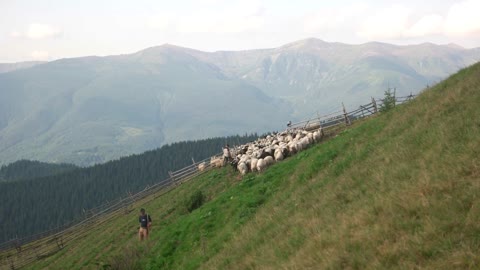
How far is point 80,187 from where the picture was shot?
132 metres

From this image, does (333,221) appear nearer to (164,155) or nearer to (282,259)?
(282,259)

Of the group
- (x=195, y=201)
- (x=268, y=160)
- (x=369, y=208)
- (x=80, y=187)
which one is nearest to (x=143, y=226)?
(x=195, y=201)

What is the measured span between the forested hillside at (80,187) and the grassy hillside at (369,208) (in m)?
104

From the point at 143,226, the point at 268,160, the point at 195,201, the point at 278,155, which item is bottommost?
the point at 143,226

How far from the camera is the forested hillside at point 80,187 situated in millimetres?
122438

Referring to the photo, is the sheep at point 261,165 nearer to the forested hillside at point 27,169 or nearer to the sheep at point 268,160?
the sheep at point 268,160

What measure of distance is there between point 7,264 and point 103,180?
8904 cm

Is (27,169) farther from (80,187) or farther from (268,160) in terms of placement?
(268,160)

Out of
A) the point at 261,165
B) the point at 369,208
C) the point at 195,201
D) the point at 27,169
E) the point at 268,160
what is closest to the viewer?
the point at 369,208

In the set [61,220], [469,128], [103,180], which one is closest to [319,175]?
[469,128]

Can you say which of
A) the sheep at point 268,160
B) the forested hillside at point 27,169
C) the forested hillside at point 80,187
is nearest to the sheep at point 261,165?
the sheep at point 268,160

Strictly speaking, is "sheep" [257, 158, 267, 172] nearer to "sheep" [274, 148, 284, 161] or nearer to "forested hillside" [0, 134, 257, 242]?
"sheep" [274, 148, 284, 161]

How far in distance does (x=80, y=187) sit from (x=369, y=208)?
135943 mm

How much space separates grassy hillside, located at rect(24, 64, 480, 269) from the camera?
665 cm
